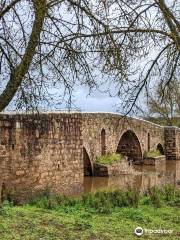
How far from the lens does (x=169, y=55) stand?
1022 centimetres

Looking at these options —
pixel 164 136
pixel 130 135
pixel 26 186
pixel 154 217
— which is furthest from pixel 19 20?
pixel 164 136

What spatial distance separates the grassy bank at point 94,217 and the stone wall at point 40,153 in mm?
1988

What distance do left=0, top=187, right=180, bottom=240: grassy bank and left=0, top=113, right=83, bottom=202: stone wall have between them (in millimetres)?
1988

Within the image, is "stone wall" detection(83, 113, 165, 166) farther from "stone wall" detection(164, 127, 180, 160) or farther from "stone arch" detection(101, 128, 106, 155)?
"stone wall" detection(164, 127, 180, 160)

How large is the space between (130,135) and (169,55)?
20085 mm

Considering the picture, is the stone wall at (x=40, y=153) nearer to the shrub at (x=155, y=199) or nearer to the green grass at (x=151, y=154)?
the shrub at (x=155, y=199)

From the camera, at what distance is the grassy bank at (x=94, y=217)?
293 inches

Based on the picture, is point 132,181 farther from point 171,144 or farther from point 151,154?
point 171,144

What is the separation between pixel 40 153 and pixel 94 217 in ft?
17.8

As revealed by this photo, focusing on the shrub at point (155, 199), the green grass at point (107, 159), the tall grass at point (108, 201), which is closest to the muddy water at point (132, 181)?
the green grass at point (107, 159)

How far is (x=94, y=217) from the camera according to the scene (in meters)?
9.21

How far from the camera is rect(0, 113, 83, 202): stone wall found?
1275cm
